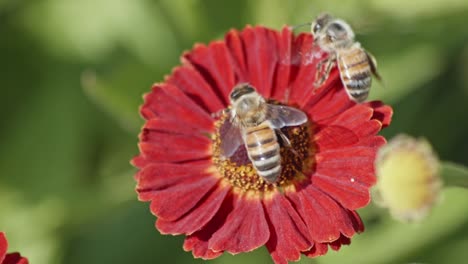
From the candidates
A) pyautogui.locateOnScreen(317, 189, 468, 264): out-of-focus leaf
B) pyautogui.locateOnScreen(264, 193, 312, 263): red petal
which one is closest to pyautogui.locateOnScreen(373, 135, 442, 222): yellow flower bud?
pyautogui.locateOnScreen(317, 189, 468, 264): out-of-focus leaf

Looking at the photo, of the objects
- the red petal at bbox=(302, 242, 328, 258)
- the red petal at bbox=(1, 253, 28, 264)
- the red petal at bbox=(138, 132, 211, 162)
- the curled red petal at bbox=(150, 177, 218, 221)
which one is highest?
the red petal at bbox=(138, 132, 211, 162)

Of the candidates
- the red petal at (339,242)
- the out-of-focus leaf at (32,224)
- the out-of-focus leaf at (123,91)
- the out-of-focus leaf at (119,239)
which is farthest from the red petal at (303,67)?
the out-of-focus leaf at (32,224)

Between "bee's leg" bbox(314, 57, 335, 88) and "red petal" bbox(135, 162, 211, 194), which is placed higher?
"bee's leg" bbox(314, 57, 335, 88)

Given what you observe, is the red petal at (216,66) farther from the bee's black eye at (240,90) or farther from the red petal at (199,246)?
the red petal at (199,246)

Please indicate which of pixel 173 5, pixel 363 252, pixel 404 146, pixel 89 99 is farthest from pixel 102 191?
pixel 404 146

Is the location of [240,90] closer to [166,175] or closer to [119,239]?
[166,175]

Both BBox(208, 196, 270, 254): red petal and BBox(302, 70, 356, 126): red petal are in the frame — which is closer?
BBox(208, 196, 270, 254): red petal

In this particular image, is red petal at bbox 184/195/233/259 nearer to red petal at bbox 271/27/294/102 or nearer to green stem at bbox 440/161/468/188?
red petal at bbox 271/27/294/102
